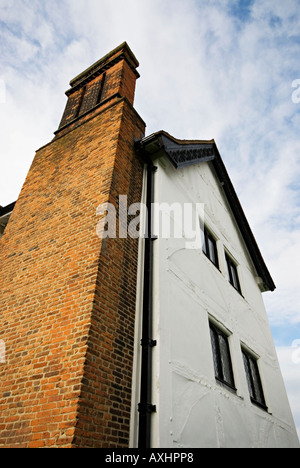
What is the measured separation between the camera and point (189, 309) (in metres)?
5.45

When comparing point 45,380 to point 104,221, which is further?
point 104,221

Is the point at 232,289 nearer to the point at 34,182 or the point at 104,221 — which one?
the point at 104,221

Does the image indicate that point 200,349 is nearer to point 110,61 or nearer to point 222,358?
point 222,358

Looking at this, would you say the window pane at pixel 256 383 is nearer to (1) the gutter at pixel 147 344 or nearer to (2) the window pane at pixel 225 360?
(2) the window pane at pixel 225 360

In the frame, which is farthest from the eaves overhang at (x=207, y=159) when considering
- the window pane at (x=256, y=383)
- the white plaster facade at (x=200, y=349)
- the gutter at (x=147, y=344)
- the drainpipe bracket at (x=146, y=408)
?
the drainpipe bracket at (x=146, y=408)

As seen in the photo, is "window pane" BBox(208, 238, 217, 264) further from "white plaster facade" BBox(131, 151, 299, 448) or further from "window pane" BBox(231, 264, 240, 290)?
"window pane" BBox(231, 264, 240, 290)

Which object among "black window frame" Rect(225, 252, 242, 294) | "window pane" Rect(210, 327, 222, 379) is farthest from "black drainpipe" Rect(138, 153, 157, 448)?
"black window frame" Rect(225, 252, 242, 294)

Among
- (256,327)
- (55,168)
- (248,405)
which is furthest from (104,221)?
(256,327)

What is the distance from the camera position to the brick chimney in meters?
3.34

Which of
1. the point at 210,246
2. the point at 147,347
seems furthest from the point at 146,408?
the point at 210,246

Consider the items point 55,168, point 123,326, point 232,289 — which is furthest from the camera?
point 232,289

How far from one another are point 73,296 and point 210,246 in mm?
5235

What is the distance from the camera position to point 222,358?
6.39 meters

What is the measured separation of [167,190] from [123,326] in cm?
338
